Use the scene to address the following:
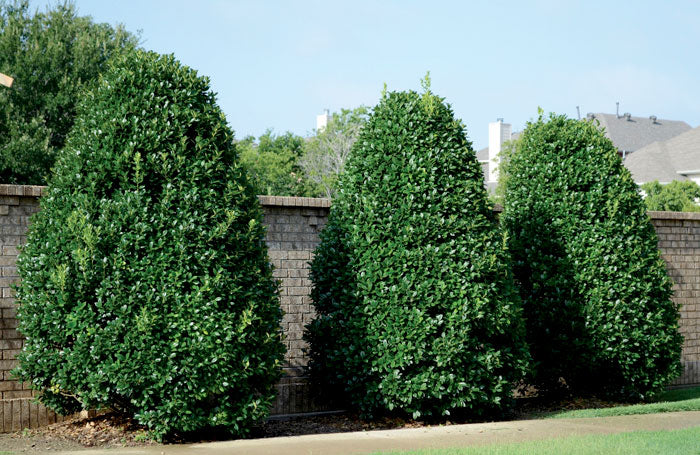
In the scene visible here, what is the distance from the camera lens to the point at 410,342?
834cm

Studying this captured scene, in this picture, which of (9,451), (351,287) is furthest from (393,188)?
(9,451)

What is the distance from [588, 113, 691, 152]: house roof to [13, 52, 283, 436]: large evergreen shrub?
5371cm

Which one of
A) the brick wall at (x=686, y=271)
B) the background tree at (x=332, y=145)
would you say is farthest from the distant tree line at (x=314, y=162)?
the brick wall at (x=686, y=271)

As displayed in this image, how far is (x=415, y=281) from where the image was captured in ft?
28.2

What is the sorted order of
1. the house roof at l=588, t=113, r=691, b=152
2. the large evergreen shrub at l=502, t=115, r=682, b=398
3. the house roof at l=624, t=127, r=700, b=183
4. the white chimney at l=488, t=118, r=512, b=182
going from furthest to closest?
1. the white chimney at l=488, t=118, r=512, b=182
2. the house roof at l=588, t=113, r=691, b=152
3. the house roof at l=624, t=127, r=700, b=183
4. the large evergreen shrub at l=502, t=115, r=682, b=398

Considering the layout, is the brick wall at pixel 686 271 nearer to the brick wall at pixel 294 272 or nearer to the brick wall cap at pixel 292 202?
the brick wall cap at pixel 292 202

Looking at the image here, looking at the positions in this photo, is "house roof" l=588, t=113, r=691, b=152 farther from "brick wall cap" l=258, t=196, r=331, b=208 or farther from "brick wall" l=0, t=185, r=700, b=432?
"brick wall cap" l=258, t=196, r=331, b=208

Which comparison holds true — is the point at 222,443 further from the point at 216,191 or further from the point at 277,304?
the point at 216,191

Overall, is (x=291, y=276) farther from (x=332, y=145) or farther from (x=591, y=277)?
(x=332, y=145)

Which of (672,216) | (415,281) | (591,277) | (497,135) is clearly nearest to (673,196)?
(672,216)

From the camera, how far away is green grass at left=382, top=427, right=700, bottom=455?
21.9 ft

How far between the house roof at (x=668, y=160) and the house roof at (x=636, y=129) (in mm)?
9231

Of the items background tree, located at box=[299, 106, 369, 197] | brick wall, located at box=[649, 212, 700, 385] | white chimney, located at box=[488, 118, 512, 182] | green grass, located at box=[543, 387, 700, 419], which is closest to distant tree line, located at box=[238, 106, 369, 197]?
background tree, located at box=[299, 106, 369, 197]

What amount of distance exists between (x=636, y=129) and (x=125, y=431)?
58879 mm
